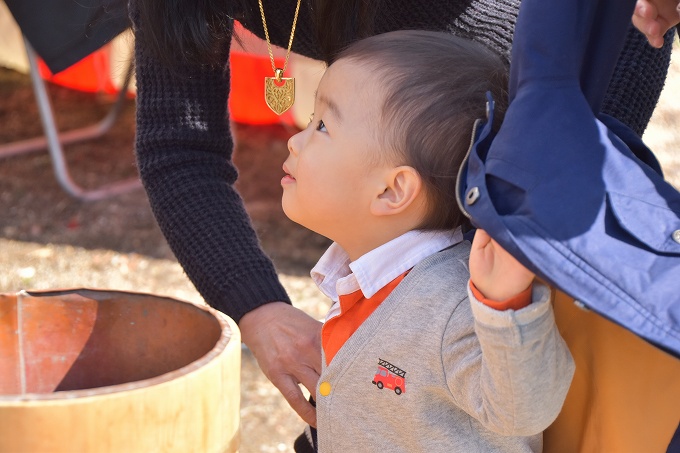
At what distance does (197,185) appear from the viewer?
146 cm

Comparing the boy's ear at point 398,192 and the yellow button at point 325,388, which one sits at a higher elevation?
the boy's ear at point 398,192

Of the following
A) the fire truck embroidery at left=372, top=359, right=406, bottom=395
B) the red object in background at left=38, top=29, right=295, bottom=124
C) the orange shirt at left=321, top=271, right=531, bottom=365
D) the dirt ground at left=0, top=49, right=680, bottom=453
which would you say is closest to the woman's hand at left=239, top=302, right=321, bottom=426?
the orange shirt at left=321, top=271, right=531, bottom=365

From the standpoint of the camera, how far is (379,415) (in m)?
1.10

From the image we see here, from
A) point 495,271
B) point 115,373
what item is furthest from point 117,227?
point 495,271

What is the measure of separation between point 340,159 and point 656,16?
1.40ft

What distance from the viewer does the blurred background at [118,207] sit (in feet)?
9.36

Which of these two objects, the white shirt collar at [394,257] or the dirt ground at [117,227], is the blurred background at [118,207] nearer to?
the dirt ground at [117,227]

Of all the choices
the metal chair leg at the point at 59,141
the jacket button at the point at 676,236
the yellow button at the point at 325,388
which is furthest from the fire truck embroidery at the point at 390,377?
the metal chair leg at the point at 59,141

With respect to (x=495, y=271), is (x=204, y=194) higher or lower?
lower

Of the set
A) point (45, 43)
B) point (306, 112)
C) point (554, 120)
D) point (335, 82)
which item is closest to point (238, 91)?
point (306, 112)

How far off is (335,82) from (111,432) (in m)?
0.57

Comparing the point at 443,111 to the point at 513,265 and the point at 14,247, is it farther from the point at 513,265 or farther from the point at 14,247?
the point at 14,247

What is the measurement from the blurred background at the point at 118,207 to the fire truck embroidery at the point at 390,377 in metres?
1.16

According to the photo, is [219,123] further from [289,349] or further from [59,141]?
[59,141]
